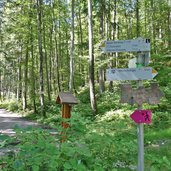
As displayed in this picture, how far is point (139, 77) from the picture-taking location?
4.99m

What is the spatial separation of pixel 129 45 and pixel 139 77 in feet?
1.68

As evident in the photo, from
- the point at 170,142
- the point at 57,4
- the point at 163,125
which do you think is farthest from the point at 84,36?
the point at 170,142

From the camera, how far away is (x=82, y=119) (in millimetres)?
4984

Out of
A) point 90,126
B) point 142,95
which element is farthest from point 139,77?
point 90,126

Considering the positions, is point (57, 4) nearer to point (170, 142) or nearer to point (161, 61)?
point (161, 61)

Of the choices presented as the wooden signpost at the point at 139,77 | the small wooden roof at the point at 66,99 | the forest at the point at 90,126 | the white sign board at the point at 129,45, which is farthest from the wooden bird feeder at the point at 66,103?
the white sign board at the point at 129,45

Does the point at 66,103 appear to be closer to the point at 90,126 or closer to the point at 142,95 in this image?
the point at 142,95

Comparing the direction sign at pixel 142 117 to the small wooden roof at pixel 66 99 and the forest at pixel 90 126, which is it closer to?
the forest at pixel 90 126

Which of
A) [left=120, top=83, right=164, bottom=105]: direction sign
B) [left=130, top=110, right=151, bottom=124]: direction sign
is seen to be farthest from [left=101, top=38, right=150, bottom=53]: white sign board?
[left=130, top=110, right=151, bottom=124]: direction sign

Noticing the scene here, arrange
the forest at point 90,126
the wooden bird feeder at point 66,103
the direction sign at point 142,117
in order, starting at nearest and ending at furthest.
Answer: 1. the forest at point 90,126
2. the direction sign at point 142,117
3. the wooden bird feeder at point 66,103

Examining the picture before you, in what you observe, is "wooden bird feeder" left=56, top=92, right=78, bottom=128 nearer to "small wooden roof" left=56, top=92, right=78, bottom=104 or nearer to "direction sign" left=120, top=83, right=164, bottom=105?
"small wooden roof" left=56, top=92, right=78, bottom=104

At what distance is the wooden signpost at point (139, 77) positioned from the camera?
196 inches

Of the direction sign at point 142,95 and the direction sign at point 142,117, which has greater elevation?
the direction sign at point 142,95

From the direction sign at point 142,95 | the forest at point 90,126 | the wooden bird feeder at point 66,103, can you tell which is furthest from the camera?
the wooden bird feeder at point 66,103
